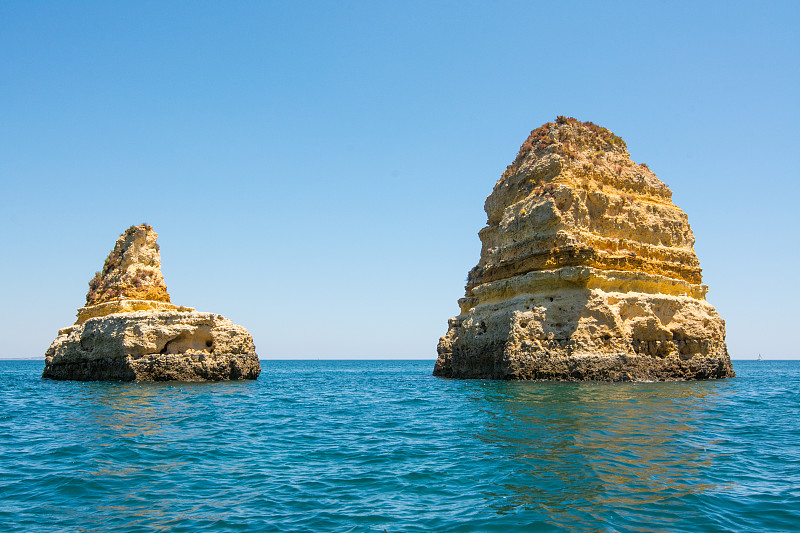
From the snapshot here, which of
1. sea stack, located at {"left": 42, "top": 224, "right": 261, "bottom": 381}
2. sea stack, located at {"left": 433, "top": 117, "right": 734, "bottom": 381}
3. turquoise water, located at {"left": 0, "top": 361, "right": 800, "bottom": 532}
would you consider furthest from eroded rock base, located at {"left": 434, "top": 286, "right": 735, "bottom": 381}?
sea stack, located at {"left": 42, "top": 224, "right": 261, "bottom": 381}

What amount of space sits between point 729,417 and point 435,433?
7714 millimetres

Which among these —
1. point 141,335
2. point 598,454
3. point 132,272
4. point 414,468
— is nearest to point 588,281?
point 598,454

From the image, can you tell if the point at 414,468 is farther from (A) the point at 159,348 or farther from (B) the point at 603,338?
(A) the point at 159,348

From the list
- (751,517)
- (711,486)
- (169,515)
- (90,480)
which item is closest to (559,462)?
(711,486)

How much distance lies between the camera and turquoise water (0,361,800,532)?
6859mm

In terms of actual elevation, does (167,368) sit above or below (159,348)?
below

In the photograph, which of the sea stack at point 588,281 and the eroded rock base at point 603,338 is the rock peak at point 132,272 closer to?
the sea stack at point 588,281

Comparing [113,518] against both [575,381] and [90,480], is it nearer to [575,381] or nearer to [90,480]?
[90,480]

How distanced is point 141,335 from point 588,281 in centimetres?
2138

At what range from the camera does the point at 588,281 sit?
2488 centimetres

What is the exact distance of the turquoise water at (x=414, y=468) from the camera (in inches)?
270

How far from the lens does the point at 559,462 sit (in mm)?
9102

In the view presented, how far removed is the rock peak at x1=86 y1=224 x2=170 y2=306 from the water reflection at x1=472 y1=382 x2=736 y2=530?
22273mm

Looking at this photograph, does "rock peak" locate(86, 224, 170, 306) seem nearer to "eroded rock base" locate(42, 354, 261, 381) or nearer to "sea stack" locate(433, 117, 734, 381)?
"eroded rock base" locate(42, 354, 261, 381)
